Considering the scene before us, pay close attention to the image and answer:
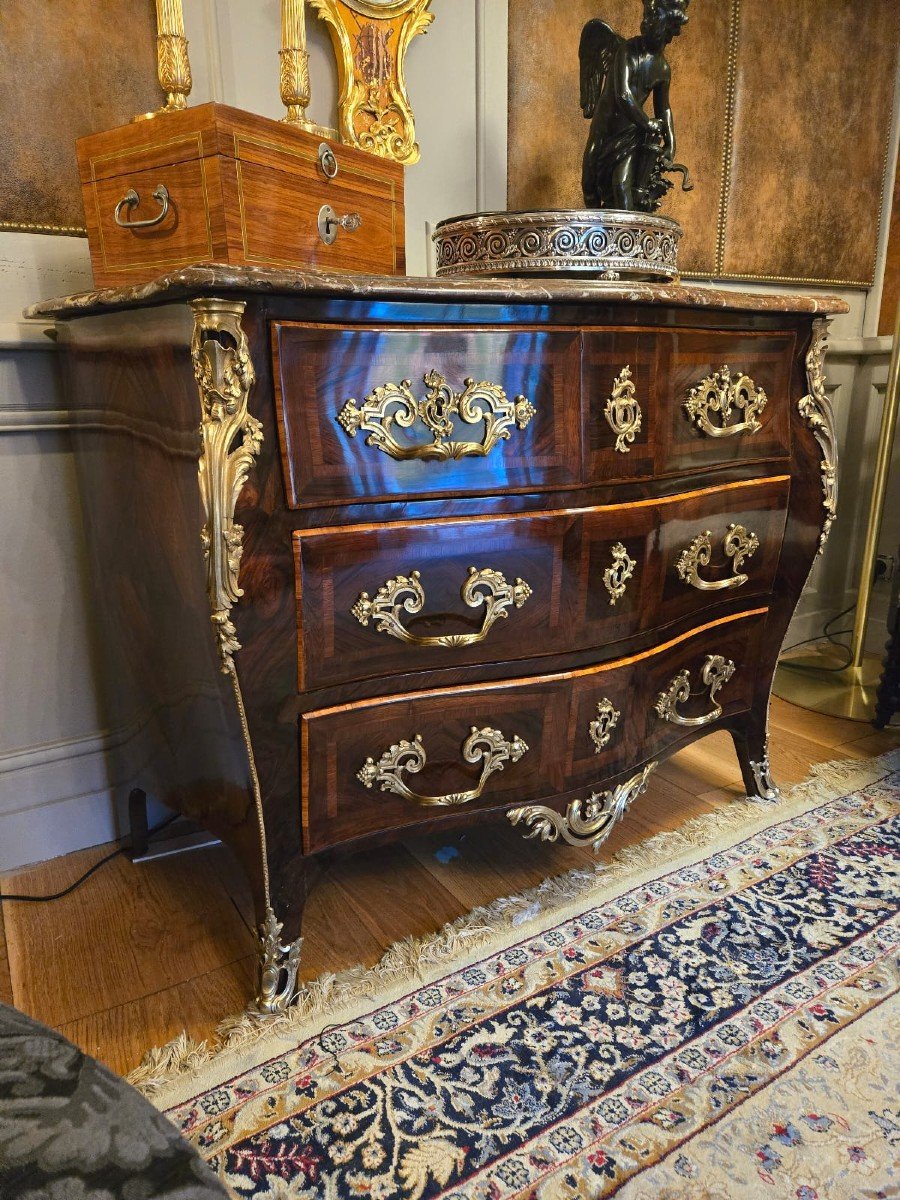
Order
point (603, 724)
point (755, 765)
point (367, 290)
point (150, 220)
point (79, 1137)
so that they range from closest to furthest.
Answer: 1. point (79, 1137)
2. point (367, 290)
3. point (150, 220)
4. point (603, 724)
5. point (755, 765)

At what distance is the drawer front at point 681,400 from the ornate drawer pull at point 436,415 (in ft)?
0.41

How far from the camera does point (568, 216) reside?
1133 millimetres

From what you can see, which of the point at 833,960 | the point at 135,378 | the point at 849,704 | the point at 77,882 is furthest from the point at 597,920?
the point at 849,704

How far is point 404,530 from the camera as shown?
0.97 meters

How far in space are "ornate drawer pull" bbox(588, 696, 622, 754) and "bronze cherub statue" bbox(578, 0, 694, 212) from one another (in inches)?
31.9

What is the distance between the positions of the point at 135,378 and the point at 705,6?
1606 millimetres

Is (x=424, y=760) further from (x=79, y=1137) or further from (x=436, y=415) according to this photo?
(x=79, y=1137)

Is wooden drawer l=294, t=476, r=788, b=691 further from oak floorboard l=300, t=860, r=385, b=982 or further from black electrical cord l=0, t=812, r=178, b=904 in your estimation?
black electrical cord l=0, t=812, r=178, b=904

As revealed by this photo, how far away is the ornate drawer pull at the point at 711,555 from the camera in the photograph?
4.06ft

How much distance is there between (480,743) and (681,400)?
A: 0.57 meters

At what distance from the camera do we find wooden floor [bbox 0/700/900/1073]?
1078mm

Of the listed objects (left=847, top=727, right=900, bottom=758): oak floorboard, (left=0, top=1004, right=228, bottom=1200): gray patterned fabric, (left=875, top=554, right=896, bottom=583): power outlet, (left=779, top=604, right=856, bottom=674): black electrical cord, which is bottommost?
(left=847, top=727, right=900, bottom=758): oak floorboard

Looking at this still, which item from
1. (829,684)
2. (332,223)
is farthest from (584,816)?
(829,684)

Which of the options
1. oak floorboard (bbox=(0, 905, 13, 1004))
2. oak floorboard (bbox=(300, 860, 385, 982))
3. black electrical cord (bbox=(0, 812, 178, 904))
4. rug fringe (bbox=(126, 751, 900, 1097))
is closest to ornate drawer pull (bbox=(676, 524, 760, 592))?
rug fringe (bbox=(126, 751, 900, 1097))
